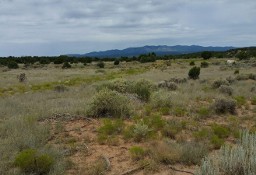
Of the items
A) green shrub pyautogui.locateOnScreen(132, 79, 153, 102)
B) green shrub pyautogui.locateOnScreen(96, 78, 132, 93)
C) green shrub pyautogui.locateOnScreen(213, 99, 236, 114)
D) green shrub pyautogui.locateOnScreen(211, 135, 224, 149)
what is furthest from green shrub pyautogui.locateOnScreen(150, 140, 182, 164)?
green shrub pyautogui.locateOnScreen(96, 78, 132, 93)

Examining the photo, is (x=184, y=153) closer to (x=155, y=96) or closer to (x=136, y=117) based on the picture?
(x=136, y=117)

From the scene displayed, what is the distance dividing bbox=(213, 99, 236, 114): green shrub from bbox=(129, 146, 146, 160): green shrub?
567cm

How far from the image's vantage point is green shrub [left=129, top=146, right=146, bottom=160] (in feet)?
25.4

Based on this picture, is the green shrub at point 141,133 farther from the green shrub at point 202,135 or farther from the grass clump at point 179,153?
the green shrub at point 202,135

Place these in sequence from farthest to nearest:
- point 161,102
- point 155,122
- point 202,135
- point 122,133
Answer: point 161,102 < point 155,122 < point 122,133 < point 202,135

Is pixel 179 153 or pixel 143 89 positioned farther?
pixel 143 89

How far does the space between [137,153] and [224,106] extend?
609 centimetres

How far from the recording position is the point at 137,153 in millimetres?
7852

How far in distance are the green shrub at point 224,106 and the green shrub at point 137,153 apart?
567cm

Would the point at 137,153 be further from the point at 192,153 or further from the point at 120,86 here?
the point at 120,86

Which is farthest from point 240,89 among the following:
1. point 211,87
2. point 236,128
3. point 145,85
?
point 236,128

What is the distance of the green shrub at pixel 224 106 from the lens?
12914mm

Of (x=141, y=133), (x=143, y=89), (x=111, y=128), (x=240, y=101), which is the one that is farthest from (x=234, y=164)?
(x=143, y=89)

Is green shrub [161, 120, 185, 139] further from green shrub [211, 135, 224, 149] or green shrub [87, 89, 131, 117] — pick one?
green shrub [87, 89, 131, 117]
